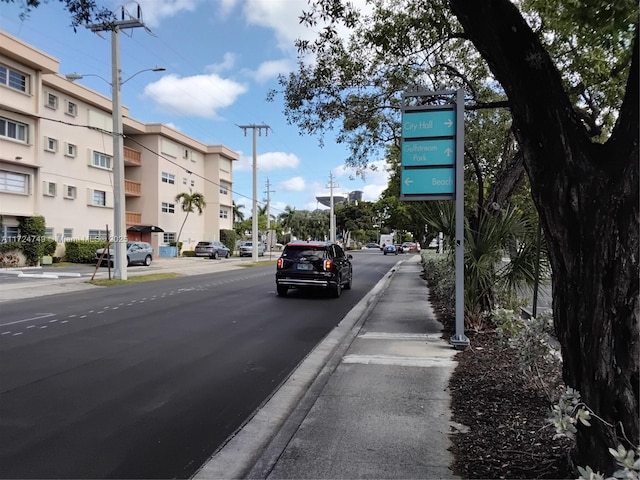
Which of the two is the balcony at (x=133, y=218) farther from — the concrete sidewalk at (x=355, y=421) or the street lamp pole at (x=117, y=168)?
the concrete sidewalk at (x=355, y=421)

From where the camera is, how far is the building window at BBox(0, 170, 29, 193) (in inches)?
1146

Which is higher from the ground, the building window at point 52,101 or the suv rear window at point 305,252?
the building window at point 52,101

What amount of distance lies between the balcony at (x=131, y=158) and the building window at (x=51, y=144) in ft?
29.8

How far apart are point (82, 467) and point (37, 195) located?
32006mm

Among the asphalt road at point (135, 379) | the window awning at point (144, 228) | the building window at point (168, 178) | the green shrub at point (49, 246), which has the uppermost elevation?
the building window at point (168, 178)

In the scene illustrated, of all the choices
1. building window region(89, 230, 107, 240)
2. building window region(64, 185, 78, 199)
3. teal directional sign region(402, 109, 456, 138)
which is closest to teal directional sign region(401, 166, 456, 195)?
teal directional sign region(402, 109, 456, 138)

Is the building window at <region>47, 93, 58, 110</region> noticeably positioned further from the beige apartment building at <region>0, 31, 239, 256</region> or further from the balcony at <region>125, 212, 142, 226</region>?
the balcony at <region>125, 212, 142, 226</region>

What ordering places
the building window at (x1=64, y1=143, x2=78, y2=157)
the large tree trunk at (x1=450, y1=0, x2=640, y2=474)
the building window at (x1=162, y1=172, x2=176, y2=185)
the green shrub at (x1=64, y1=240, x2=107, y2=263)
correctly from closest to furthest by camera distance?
the large tree trunk at (x1=450, y1=0, x2=640, y2=474) < the green shrub at (x1=64, y1=240, x2=107, y2=263) < the building window at (x1=64, y1=143, x2=78, y2=157) < the building window at (x1=162, y1=172, x2=176, y2=185)

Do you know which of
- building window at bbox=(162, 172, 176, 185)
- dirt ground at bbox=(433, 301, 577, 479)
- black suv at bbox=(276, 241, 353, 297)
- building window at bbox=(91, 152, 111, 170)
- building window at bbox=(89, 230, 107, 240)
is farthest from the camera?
building window at bbox=(162, 172, 176, 185)

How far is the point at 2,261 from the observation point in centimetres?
2802

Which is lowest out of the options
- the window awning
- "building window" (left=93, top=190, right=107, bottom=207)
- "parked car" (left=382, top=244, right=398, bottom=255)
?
"parked car" (left=382, top=244, right=398, bottom=255)

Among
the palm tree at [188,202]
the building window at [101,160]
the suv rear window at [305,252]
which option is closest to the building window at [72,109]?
the building window at [101,160]

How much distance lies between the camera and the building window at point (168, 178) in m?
46.8

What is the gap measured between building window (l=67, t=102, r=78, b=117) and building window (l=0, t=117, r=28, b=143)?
16.0 feet
